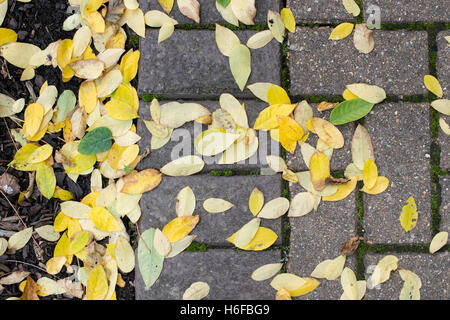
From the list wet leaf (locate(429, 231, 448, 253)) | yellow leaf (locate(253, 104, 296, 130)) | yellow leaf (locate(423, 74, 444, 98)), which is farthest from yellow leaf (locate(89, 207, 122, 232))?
yellow leaf (locate(423, 74, 444, 98))

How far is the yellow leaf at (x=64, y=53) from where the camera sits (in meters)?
2.01

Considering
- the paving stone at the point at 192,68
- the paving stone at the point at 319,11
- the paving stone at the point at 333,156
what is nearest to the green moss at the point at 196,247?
the paving stone at the point at 333,156

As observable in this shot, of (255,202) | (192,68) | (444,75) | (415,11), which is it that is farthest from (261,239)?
(415,11)

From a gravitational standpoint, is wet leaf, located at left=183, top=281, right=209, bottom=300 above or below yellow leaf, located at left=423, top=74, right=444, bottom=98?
below

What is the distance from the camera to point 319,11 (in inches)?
80.7

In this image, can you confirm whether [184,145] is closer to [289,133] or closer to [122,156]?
[122,156]

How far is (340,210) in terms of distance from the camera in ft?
6.59

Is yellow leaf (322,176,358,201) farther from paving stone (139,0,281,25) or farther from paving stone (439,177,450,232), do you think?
paving stone (139,0,281,25)

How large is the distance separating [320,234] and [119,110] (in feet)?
2.87

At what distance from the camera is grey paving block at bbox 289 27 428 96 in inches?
79.7

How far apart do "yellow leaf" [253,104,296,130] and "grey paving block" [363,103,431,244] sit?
12.6 inches

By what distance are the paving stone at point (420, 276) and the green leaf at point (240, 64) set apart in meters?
0.80

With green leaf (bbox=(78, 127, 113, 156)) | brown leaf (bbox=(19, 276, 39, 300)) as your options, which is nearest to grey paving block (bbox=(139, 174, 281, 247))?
green leaf (bbox=(78, 127, 113, 156))

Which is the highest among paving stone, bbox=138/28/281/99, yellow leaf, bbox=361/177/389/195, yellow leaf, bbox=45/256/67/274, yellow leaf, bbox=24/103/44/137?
paving stone, bbox=138/28/281/99
